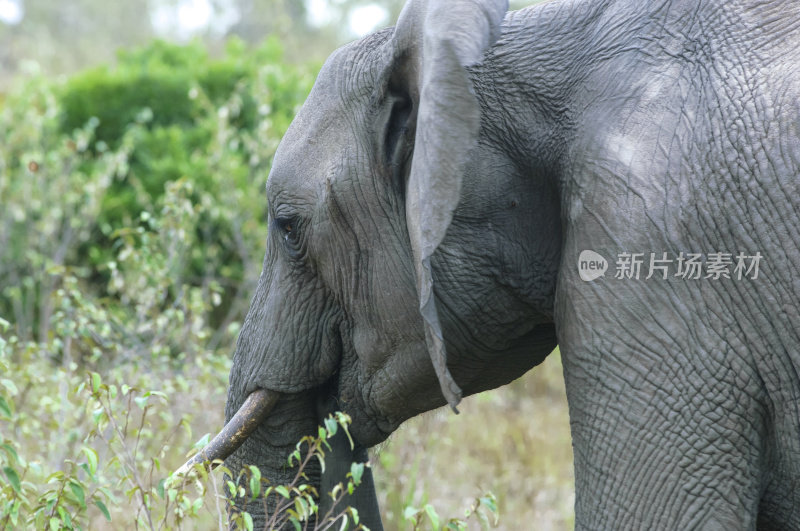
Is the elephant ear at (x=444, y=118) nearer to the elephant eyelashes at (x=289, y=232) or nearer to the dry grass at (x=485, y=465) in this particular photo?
the elephant eyelashes at (x=289, y=232)

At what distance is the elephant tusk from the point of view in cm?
287

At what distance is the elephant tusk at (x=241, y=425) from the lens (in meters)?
2.87

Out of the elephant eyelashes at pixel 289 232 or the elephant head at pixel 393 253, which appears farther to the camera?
the elephant eyelashes at pixel 289 232

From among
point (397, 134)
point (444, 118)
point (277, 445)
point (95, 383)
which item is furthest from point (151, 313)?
point (444, 118)

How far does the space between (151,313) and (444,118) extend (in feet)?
10.8

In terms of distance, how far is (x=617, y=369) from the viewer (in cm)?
221

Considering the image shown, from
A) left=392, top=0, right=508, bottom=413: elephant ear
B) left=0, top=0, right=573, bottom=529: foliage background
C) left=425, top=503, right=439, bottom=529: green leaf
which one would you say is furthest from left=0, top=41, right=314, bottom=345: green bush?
left=392, top=0, right=508, bottom=413: elephant ear

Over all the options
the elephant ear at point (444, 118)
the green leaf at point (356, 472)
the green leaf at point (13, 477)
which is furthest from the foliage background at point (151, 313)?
the elephant ear at point (444, 118)

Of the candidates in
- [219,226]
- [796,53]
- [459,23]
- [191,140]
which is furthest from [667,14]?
[191,140]

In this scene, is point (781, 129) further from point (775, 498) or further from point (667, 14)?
point (775, 498)

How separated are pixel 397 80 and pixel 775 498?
1305 millimetres

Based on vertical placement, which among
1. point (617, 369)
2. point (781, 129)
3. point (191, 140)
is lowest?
point (617, 369)

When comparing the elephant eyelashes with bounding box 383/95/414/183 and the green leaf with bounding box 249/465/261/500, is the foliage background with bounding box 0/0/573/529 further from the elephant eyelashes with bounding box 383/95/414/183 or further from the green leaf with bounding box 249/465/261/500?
the elephant eyelashes with bounding box 383/95/414/183

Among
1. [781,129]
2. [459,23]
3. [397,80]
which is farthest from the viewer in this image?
[397,80]
